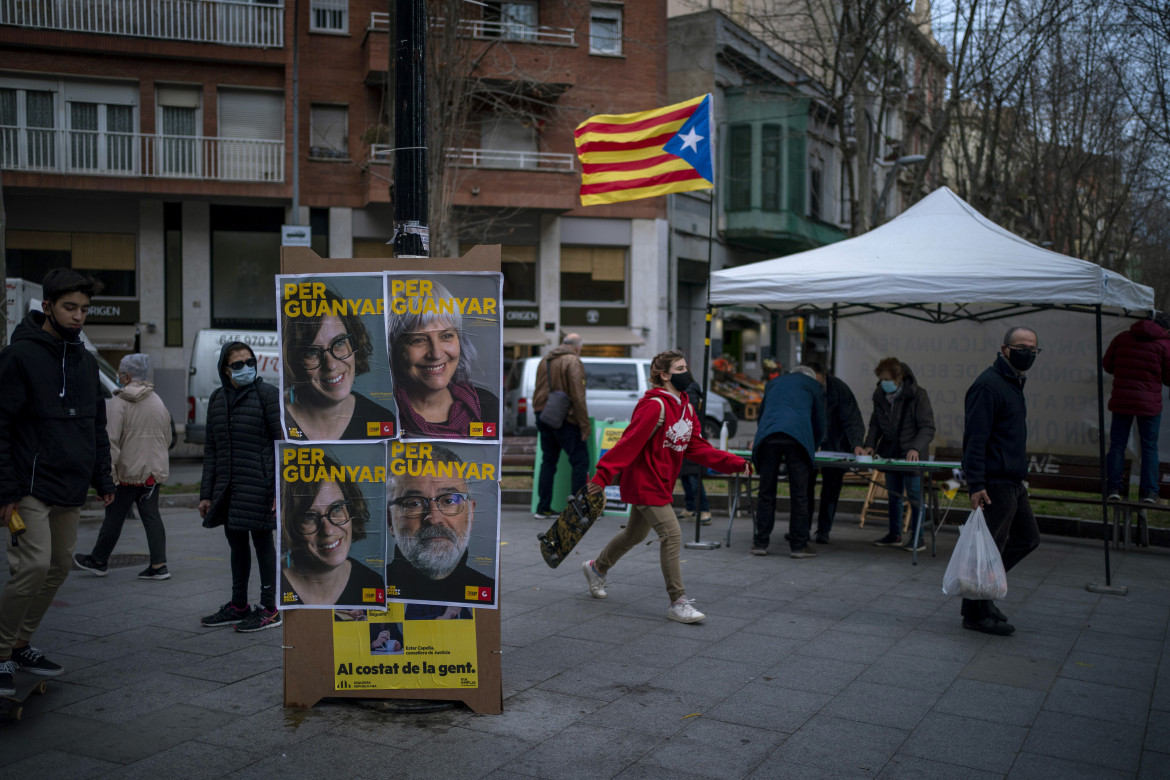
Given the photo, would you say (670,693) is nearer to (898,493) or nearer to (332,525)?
(332,525)

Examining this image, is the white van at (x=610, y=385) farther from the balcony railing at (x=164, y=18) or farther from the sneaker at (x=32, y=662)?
the sneaker at (x=32, y=662)

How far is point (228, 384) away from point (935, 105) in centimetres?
1956

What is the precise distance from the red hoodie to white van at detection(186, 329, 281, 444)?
43.3 ft

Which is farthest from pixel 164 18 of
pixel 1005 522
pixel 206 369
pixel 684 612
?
pixel 1005 522

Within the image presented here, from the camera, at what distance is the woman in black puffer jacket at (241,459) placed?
6.20 metres

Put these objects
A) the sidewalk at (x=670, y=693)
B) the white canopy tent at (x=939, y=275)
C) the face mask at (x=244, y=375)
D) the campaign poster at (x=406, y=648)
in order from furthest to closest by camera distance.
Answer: the white canopy tent at (x=939, y=275), the face mask at (x=244, y=375), the campaign poster at (x=406, y=648), the sidewalk at (x=670, y=693)

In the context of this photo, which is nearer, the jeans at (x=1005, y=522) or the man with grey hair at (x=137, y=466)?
the jeans at (x=1005, y=522)

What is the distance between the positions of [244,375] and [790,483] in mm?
4917

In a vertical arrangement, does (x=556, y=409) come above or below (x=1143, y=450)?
above

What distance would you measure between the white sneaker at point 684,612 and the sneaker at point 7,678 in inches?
150

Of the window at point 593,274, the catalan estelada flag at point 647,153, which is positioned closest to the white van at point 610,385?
the catalan estelada flag at point 647,153

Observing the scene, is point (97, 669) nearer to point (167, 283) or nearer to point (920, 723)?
point (920, 723)

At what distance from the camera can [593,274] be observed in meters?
29.3

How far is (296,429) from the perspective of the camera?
4.74 m
